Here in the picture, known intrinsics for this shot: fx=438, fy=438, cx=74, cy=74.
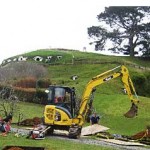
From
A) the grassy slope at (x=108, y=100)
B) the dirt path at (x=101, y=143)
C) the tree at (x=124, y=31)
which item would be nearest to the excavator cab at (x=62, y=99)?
the dirt path at (x=101, y=143)

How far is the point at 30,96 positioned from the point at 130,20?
38029 mm

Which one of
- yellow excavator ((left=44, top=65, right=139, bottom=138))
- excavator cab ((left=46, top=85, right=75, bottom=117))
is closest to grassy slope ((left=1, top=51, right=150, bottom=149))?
yellow excavator ((left=44, top=65, right=139, bottom=138))

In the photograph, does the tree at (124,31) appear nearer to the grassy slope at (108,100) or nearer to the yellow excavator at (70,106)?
the grassy slope at (108,100)

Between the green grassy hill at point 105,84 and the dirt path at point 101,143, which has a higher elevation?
the green grassy hill at point 105,84

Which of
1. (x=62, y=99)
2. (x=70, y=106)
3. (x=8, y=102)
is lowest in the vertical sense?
(x=8, y=102)

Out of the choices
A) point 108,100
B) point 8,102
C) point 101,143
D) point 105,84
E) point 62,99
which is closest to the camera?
point 101,143

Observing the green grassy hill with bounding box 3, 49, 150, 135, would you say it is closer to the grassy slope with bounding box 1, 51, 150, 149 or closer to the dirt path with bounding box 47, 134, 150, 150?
the grassy slope with bounding box 1, 51, 150, 149

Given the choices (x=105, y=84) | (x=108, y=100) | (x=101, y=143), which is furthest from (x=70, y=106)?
(x=105, y=84)

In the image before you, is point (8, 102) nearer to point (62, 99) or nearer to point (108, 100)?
point (62, 99)

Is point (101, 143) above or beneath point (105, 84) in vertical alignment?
beneath

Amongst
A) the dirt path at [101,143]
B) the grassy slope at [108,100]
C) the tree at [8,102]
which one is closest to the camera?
the dirt path at [101,143]

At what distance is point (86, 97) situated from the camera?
87.8 ft

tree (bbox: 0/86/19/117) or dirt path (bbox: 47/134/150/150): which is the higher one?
tree (bbox: 0/86/19/117)

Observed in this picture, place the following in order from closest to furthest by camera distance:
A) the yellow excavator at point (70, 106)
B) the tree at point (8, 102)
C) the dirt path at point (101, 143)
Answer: the dirt path at point (101, 143)
the yellow excavator at point (70, 106)
the tree at point (8, 102)
